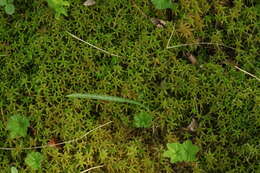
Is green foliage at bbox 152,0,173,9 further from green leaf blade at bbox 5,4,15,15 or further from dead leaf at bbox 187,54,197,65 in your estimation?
green leaf blade at bbox 5,4,15,15

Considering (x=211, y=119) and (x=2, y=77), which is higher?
(x=2, y=77)

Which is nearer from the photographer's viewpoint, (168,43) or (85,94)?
(85,94)

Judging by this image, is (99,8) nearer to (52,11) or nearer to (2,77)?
(52,11)

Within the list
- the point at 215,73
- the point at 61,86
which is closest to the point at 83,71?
the point at 61,86

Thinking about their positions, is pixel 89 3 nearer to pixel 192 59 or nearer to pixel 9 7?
pixel 9 7

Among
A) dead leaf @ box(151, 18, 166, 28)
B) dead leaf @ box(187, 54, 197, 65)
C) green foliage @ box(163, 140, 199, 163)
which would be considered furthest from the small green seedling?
green foliage @ box(163, 140, 199, 163)

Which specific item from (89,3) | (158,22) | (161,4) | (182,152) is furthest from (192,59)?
(89,3)
